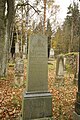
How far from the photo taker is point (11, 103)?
246 inches

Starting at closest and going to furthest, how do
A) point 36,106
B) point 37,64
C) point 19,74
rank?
point 36,106 < point 37,64 < point 19,74

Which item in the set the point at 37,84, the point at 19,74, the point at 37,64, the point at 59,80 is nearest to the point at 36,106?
the point at 37,84

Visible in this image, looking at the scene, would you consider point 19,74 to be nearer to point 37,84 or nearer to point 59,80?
point 59,80

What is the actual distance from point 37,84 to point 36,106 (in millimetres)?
537

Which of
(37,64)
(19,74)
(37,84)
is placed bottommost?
(19,74)

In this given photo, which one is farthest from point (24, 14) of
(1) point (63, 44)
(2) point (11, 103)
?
(2) point (11, 103)

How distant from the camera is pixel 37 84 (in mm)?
5242

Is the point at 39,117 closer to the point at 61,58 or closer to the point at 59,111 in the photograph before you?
the point at 59,111

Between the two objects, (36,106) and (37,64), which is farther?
(37,64)

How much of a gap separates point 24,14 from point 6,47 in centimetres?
1317

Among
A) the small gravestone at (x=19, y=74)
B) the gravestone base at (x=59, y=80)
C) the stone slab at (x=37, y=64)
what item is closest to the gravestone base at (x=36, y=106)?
the stone slab at (x=37, y=64)

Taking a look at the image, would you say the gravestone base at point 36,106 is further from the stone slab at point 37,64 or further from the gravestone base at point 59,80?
the gravestone base at point 59,80

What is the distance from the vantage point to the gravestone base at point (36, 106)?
5098 mm

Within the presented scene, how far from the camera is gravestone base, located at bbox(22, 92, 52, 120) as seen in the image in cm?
510
